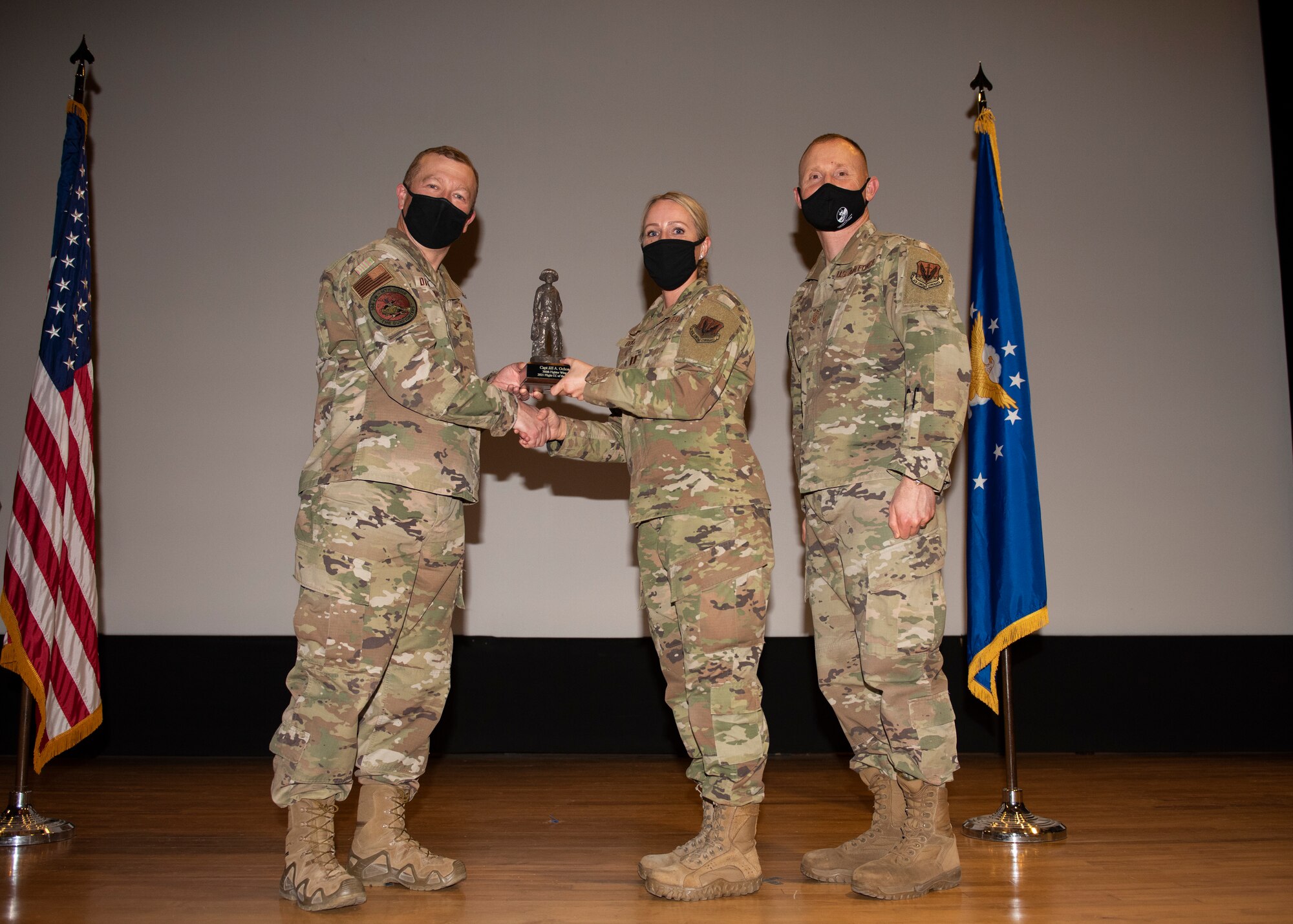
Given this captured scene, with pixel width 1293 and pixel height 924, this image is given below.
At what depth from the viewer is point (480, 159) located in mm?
4332

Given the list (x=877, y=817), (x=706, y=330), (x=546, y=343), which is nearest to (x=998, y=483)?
(x=877, y=817)

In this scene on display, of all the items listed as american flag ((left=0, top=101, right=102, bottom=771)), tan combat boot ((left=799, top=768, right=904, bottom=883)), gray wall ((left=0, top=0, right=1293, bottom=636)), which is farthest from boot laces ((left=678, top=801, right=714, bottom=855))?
american flag ((left=0, top=101, right=102, bottom=771))

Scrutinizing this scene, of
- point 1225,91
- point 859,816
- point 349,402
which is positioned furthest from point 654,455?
point 1225,91

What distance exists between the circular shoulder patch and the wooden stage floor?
132cm

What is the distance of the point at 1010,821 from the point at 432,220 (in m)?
2.41

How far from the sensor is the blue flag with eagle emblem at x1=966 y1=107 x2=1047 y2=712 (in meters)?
3.19

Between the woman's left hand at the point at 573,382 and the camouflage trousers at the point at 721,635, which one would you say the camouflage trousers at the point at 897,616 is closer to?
the camouflage trousers at the point at 721,635

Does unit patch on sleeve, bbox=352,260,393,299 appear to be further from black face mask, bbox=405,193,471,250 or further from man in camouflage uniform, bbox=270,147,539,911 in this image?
black face mask, bbox=405,193,471,250

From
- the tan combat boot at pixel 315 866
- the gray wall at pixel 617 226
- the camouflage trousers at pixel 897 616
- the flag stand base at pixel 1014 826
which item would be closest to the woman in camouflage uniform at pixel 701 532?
the camouflage trousers at pixel 897 616

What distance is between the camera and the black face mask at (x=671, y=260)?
2453mm

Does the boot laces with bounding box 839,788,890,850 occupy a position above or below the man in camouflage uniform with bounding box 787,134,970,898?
below

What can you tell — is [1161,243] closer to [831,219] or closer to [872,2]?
[872,2]

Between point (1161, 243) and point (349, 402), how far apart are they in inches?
153

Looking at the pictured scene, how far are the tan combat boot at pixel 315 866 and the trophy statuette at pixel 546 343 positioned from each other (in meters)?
1.15
